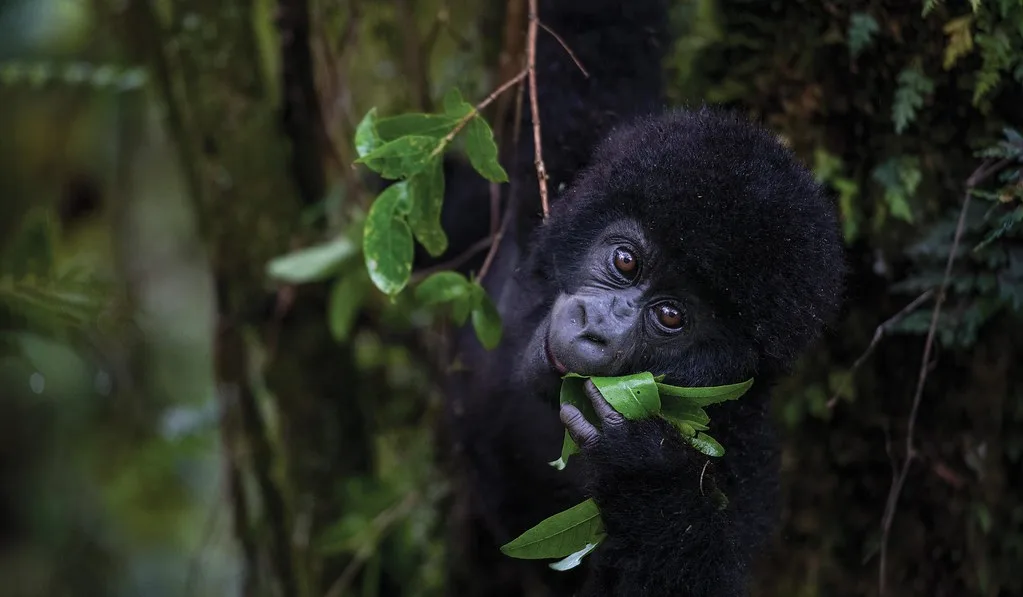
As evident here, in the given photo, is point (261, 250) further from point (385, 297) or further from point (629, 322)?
point (629, 322)

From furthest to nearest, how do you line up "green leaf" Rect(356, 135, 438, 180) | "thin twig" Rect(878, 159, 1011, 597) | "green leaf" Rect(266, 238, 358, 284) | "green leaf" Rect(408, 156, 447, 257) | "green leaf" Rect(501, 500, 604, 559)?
"green leaf" Rect(266, 238, 358, 284), "thin twig" Rect(878, 159, 1011, 597), "green leaf" Rect(408, 156, 447, 257), "green leaf" Rect(356, 135, 438, 180), "green leaf" Rect(501, 500, 604, 559)

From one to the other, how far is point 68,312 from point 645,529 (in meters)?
2.22

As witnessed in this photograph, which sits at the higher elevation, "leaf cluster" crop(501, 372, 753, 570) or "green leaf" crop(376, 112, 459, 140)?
"green leaf" crop(376, 112, 459, 140)

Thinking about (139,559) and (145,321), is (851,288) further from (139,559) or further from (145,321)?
(139,559)

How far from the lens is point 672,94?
Result: 9.88 feet

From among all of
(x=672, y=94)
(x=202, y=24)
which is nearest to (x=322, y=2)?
(x=202, y=24)

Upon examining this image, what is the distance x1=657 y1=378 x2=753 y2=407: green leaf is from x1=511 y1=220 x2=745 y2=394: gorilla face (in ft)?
0.83

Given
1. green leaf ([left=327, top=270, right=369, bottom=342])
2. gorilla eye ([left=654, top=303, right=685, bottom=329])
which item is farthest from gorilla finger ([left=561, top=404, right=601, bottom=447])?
green leaf ([left=327, top=270, right=369, bottom=342])

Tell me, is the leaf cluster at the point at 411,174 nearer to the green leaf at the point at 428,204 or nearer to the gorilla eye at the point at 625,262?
the green leaf at the point at 428,204

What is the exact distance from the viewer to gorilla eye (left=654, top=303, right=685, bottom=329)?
2.12m

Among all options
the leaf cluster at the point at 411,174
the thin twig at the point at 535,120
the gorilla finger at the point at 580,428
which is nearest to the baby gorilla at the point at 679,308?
the gorilla finger at the point at 580,428

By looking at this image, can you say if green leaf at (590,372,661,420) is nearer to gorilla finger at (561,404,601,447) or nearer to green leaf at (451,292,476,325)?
gorilla finger at (561,404,601,447)

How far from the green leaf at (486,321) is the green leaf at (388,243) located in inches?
9.6

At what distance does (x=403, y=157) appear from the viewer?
1.93 meters
